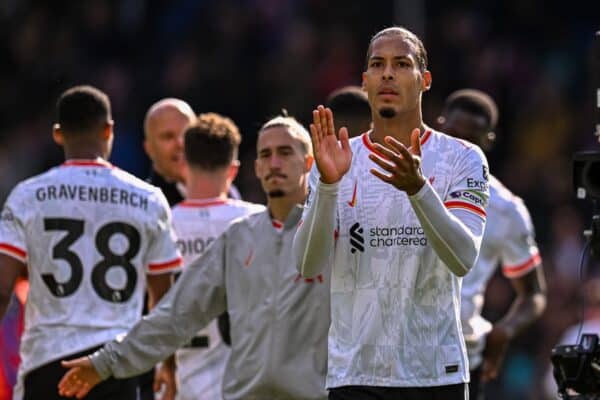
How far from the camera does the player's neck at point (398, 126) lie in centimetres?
670

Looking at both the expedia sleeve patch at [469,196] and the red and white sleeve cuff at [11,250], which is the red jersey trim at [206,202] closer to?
the red and white sleeve cuff at [11,250]

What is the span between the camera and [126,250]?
8453 mm

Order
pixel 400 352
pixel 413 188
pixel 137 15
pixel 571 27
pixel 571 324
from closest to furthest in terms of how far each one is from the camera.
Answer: pixel 413 188 < pixel 400 352 < pixel 571 324 < pixel 571 27 < pixel 137 15

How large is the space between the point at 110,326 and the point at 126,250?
0.40 meters

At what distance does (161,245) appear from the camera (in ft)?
28.2

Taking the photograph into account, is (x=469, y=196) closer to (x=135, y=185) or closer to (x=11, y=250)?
(x=135, y=185)

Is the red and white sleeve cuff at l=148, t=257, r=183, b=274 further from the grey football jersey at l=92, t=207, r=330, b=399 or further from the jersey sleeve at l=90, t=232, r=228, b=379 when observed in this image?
the grey football jersey at l=92, t=207, r=330, b=399

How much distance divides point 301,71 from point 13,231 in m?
11.5

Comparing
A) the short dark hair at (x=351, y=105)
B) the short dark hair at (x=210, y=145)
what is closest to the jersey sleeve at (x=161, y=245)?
the short dark hair at (x=210, y=145)

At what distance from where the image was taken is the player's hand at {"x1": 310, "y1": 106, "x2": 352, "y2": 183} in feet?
20.8

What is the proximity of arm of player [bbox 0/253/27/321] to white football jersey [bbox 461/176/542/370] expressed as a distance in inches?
107

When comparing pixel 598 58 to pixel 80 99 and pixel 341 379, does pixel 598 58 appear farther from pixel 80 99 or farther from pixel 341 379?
pixel 80 99

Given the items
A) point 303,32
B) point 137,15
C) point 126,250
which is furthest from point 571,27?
point 126,250

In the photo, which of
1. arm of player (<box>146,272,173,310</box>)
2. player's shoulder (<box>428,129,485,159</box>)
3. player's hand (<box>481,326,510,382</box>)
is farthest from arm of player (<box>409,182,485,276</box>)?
player's hand (<box>481,326,510,382</box>)
